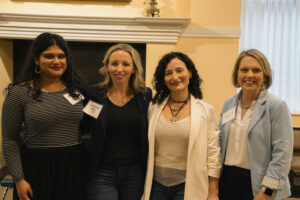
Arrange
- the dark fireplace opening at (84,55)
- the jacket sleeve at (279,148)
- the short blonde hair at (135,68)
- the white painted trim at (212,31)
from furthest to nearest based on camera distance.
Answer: the dark fireplace opening at (84,55)
the white painted trim at (212,31)
the short blonde hair at (135,68)
the jacket sleeve at (279,148)

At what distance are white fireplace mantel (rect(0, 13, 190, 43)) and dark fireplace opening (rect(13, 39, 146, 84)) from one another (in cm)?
38

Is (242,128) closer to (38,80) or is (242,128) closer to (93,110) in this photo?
(93,110)

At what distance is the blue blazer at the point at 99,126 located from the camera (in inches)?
63.4

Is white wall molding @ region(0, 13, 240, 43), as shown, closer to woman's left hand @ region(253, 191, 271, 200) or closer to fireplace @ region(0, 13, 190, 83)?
fireplace @ region(0, 13, 190, 83)

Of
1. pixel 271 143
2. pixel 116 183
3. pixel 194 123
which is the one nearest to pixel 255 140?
pixel 271 143

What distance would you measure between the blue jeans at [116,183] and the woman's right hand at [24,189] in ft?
1.09

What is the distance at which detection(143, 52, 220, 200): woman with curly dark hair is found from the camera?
1.50m

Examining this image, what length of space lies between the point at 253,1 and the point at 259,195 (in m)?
3.44

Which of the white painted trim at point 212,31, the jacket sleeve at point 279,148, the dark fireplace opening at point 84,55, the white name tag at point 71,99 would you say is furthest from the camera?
the dark fireplace opening at point 84,55

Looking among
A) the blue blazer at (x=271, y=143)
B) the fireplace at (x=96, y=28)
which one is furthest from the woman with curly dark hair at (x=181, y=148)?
the fireplace at (x=96, y=28)

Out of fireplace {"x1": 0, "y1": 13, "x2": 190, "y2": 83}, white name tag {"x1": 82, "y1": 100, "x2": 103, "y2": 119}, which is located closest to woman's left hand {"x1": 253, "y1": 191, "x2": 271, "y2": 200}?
white name tag {"x1": 82, "y1": 100, "x2": 103, "y2": 119}

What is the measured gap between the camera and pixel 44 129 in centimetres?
152

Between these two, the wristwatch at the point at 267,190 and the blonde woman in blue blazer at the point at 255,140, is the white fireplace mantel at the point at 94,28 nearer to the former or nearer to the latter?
the blonde woman in blue blazer at the point at 255,140

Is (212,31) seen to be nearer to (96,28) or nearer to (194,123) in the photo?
(96,28)
